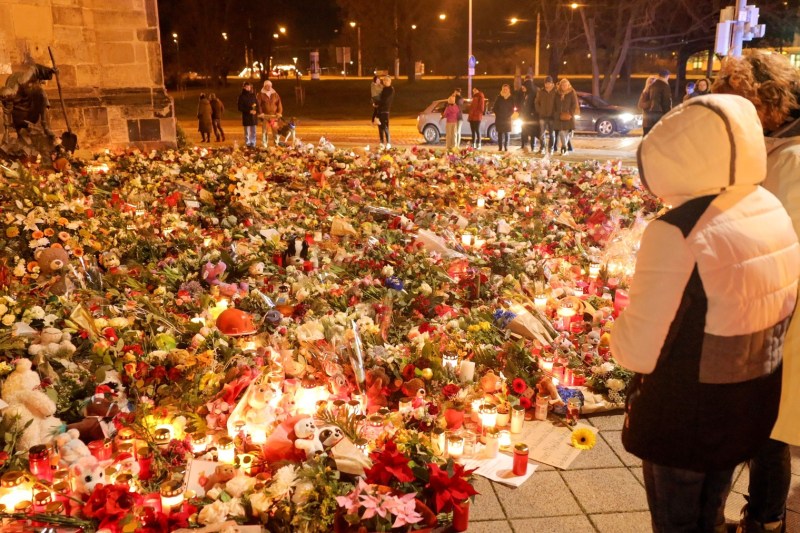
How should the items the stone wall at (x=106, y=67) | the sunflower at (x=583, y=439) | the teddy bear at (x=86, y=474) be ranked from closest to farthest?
the teddy bear at (x=86, y=474)
the sunflower at (x=583, y=439)
the stone wall at (x=106, y=67)

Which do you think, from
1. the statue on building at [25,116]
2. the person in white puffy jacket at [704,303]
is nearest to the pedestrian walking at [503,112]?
the statue on building at [25,116]

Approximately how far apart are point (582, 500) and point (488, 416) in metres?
0.71

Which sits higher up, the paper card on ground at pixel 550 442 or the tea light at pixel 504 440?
the tea light at pixel 504 440

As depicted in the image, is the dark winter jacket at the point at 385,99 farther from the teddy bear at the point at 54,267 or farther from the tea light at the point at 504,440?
the tea light at the point at 504,440

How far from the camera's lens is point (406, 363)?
434 cm

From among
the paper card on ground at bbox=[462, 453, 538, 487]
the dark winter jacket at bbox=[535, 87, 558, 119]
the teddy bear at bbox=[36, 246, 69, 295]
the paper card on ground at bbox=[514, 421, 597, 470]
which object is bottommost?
the paper card on ground at bbox=[514, 421, 597, 470]

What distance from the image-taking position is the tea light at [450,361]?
4.41m

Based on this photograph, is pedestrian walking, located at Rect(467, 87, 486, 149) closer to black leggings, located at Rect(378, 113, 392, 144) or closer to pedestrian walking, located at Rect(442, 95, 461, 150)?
pedestrian walking, located at Rect(442, 95, 461, 150)

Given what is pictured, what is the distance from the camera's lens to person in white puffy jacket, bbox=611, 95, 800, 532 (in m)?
2.01

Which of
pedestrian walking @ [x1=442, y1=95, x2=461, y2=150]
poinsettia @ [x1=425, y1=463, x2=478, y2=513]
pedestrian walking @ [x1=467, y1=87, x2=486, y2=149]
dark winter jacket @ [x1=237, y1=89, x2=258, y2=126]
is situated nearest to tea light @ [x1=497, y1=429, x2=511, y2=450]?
poinsettia @ [x1=425, y1=463, x2=478, y2=513]

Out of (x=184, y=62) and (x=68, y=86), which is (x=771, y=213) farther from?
(x=184, y=62)

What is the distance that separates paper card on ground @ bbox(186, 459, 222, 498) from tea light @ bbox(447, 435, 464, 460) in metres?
1.18

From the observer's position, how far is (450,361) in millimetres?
4465

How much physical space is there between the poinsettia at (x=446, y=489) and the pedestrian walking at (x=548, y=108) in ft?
42.5
